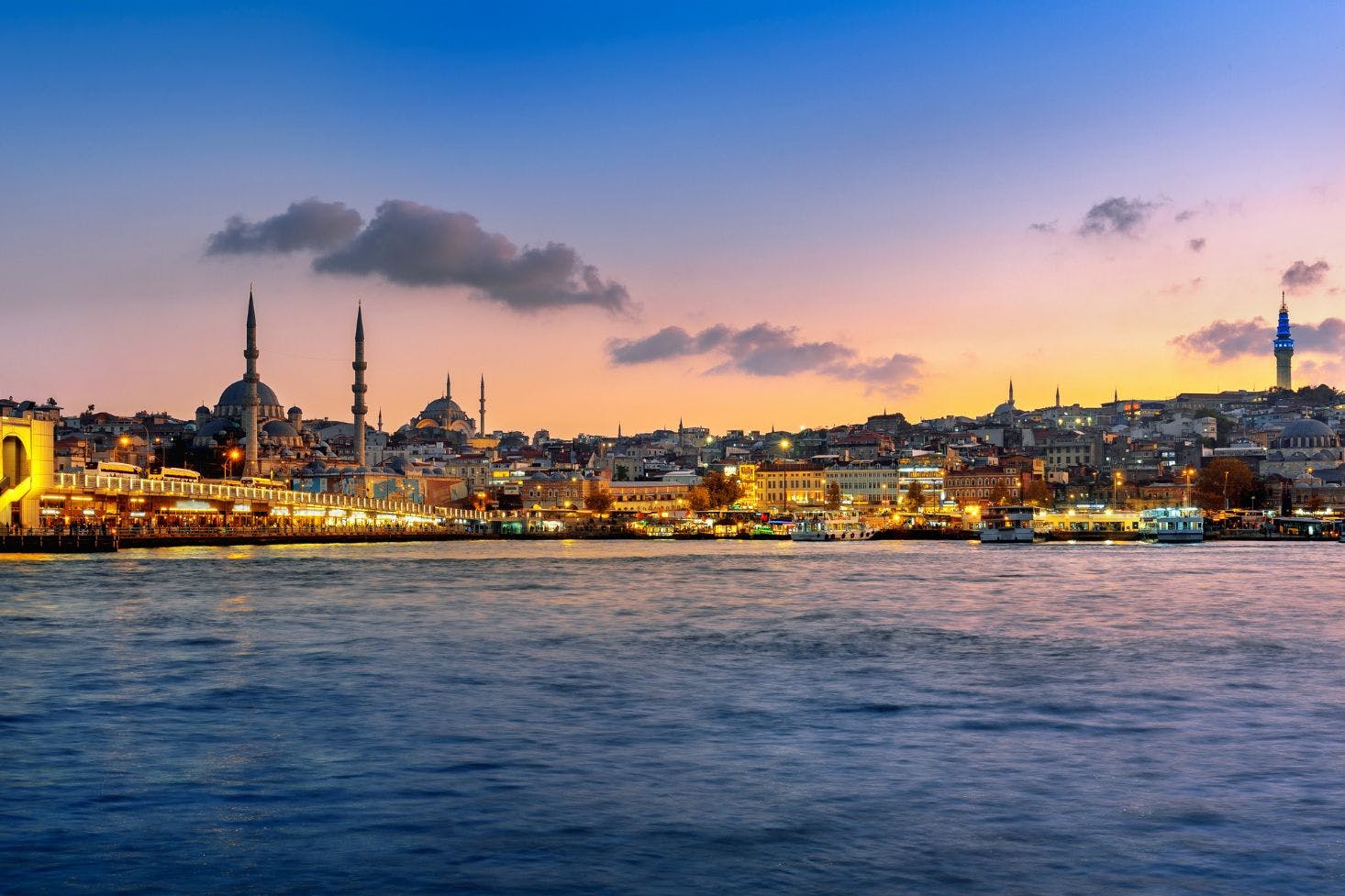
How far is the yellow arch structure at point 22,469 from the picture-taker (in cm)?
5525

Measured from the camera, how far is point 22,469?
2206 inches

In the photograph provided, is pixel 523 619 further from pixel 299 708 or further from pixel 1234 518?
pixel 1234 518

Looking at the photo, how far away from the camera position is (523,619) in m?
25.3

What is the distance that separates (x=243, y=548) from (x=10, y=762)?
183ft

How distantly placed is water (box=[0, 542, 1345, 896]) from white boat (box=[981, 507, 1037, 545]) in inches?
1867

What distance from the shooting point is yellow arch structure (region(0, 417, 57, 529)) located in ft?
181

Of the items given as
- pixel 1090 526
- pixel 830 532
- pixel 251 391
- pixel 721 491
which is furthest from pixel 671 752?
pixel 721 491

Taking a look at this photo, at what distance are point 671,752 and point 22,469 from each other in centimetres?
5230

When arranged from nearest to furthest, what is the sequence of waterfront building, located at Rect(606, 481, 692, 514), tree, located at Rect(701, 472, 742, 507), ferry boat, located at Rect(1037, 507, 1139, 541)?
1. ferry boat, located at Rect(1037, 507, 1139, 541)
2. tree, located at Rect(701, 472, 742, 507)
3. waterfront building, located at Rect(606, 481, 692, 514)

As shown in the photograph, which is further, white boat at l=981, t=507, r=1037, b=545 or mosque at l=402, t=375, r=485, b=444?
mosque at l=402, t=375, r=485, b=444

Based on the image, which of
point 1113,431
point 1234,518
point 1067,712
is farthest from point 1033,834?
point 1113,431

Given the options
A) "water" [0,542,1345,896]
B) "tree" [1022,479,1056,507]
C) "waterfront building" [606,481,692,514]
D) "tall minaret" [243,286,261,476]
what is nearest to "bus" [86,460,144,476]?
"tall minaret" [243,286,261,476]

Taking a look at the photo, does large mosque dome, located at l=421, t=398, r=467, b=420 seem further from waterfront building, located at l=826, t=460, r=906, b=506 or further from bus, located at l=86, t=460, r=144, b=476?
bus, located at l=86, t=460, r=144, b=476

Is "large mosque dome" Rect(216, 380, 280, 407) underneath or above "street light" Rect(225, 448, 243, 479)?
above
